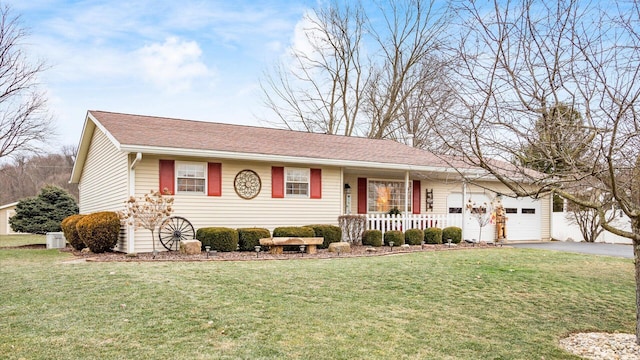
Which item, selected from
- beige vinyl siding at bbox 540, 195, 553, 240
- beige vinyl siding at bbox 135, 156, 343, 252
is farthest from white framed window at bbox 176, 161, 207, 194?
beige vinyl siding at bbox 540, 195, 553, 240

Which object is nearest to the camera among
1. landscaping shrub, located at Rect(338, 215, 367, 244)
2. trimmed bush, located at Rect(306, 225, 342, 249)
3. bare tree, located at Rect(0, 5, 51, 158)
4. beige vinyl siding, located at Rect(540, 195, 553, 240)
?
trimmed bush, located at Rect(306, 225, 342, 249)

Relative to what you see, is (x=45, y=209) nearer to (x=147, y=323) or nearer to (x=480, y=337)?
(x=147, y=323)

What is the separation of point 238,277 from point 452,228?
887 centimetres

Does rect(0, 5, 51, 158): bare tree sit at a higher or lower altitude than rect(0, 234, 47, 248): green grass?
higher

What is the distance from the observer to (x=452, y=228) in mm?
14695

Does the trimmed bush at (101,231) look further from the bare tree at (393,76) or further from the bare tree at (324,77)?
the bare tree at (324,77)

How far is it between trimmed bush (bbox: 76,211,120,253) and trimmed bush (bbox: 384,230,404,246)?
6981mm

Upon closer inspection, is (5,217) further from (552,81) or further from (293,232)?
(552,81)

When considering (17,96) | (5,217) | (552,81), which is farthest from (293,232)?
(5,217)

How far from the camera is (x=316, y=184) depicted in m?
13.9

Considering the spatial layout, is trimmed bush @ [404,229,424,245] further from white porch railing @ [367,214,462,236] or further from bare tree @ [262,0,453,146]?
bare tree @ [262,0,453,146]

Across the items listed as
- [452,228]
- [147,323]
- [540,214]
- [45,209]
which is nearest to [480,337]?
[147,323]

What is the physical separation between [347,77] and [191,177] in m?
16.9

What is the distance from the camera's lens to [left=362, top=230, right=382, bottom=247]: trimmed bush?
13328 millimetres
